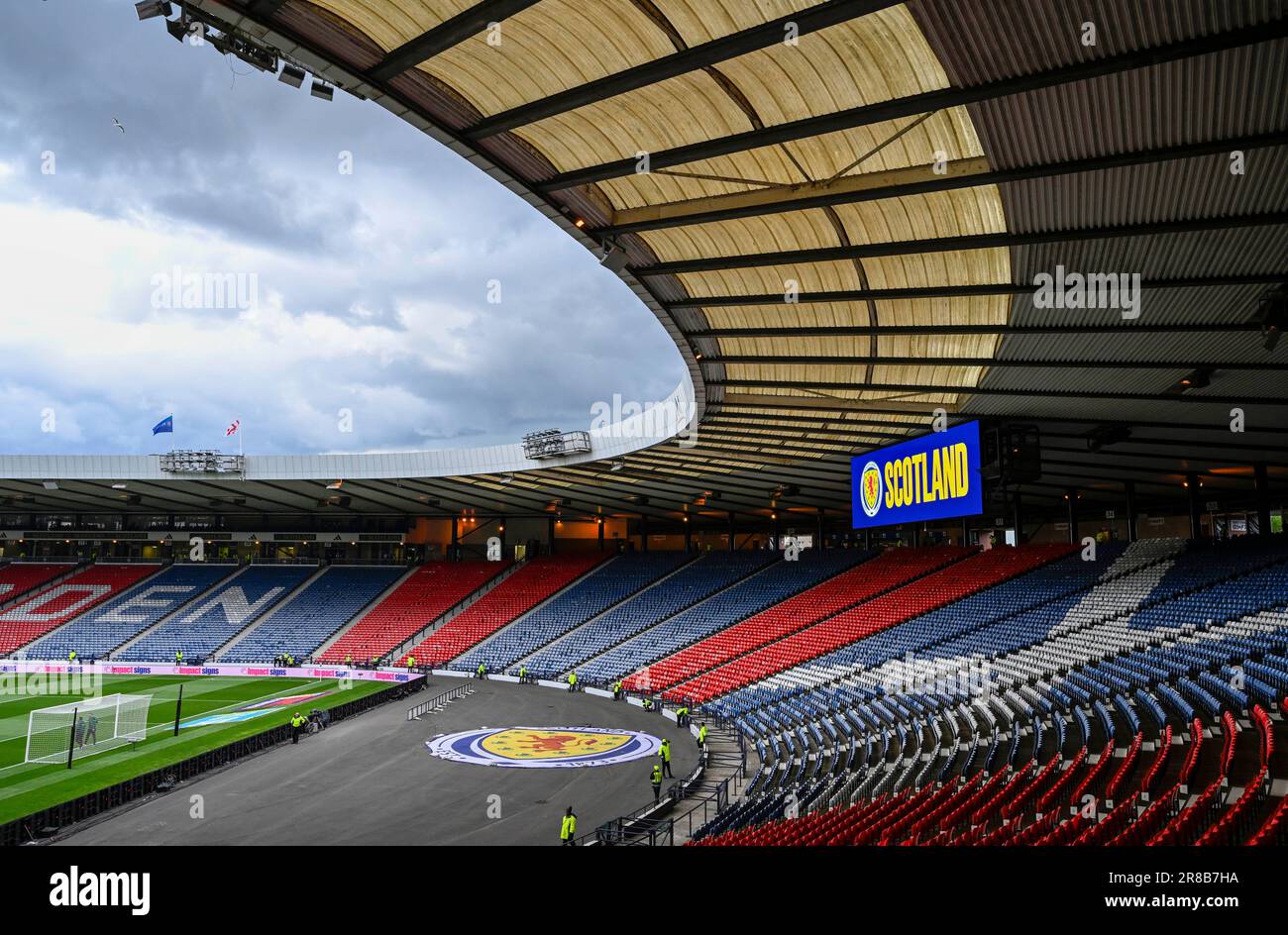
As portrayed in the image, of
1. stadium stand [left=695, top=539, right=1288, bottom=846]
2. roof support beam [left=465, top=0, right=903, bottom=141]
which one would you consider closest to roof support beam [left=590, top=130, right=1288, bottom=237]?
roof support beam [left=465, top=0, right=903, bottom=141]

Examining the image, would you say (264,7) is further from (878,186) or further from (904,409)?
(904,409)

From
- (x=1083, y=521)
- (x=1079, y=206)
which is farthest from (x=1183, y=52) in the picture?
(x=1083, y=521)

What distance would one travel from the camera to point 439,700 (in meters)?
37.3

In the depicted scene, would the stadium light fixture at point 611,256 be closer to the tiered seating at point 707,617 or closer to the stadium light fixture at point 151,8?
the stadium light fixture at point 151,8

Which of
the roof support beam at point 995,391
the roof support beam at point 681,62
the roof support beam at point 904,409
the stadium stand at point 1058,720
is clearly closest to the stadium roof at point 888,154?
the roof support beam at point 681,62

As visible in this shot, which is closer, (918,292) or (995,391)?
(918,292)

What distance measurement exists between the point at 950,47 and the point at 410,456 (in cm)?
3931

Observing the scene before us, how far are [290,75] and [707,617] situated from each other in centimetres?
3976

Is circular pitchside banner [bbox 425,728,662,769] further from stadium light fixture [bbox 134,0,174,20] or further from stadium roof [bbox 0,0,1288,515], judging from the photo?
stadium light fixture [bbox 134,0,174,20]

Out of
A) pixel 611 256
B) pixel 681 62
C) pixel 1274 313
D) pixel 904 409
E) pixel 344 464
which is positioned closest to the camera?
pixel 681 62

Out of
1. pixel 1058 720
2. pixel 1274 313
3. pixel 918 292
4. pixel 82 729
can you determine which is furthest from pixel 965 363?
pixel 82 729

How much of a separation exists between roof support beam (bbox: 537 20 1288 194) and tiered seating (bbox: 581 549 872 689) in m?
33.2

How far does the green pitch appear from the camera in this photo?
23.0m

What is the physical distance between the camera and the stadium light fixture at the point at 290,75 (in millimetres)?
9992
